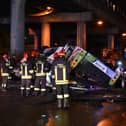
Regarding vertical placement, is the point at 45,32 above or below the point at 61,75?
above

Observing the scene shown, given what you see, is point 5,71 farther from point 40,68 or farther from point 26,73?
point 40,68

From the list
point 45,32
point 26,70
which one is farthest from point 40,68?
point 45,32

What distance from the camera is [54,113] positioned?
1420 centimetres

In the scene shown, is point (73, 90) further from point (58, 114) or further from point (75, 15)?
point (75, 15)

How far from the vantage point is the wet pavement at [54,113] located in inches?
488

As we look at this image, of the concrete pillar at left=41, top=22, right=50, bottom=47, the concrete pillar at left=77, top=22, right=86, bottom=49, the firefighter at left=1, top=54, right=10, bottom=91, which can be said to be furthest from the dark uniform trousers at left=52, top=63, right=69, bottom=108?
the concrete pillar at left=41, top=22, right=50, bottom=47

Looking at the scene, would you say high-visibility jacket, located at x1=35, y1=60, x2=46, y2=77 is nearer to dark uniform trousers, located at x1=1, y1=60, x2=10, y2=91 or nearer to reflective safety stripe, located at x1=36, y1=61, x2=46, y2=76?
reflective safety stripe, located at x1=36, y1=61, x2=46, y2=76

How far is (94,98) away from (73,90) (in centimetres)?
123

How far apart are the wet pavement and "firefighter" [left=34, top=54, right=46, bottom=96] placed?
1.18 ft

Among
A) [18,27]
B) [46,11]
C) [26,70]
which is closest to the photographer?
[26,70]

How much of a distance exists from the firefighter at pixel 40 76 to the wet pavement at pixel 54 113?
360mm

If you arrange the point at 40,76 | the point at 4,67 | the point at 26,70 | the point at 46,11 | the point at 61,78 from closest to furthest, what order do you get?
the point at 61,78
the point at 40,76
the point at 26,70
the point at 4,67
the point at 46,11

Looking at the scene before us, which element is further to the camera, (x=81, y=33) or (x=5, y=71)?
(x=81, y=33)

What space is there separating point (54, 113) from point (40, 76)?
3.91m
